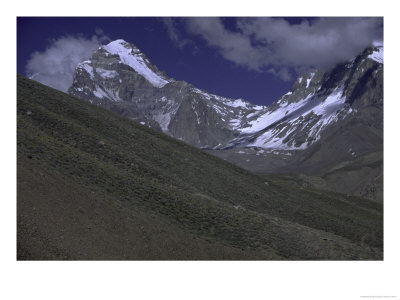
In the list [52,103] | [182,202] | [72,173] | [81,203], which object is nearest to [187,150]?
[52,103]

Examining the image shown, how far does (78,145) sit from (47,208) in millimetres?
10165

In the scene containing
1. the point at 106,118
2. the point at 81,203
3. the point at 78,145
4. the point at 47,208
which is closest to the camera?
the point at 47,208

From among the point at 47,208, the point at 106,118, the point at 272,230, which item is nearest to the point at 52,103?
the point at 106,118

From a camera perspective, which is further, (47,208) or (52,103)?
(52,103)

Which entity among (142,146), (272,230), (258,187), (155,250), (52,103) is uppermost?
(52,103)

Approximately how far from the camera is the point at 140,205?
67.6 ft

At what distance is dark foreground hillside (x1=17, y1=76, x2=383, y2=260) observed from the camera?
55.2 ft

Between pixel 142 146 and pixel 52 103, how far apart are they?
7634 millimetres

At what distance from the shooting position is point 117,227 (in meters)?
17.8

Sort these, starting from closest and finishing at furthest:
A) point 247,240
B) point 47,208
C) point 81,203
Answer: point 47,208
point 81,203
point 247,240

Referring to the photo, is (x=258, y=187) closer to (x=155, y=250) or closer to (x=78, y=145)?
(x=78, y=145)

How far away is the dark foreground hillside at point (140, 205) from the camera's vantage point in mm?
16828

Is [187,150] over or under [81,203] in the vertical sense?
over

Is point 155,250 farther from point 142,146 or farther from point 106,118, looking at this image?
point 106,118
